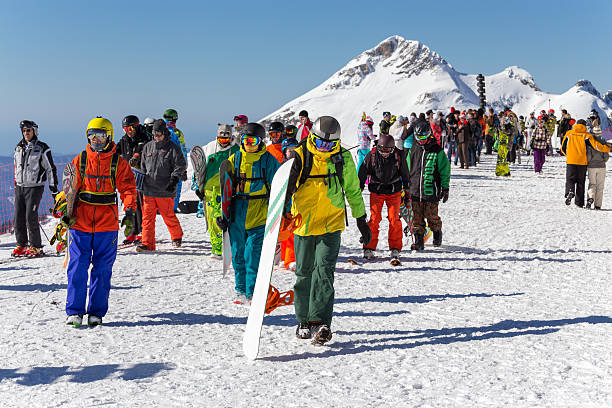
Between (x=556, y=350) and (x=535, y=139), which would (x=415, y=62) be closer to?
(x=535, y=139)

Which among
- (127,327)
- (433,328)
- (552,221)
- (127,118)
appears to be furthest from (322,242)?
(552,221)

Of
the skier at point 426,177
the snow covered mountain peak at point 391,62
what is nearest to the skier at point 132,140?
the skier at point 426,177

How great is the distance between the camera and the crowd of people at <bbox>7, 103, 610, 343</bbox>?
4605mm

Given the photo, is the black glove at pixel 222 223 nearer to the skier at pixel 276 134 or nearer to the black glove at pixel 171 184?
the skier at pixel 276 134

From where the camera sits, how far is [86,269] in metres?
5.09

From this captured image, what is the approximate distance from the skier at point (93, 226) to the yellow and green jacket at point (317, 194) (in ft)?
5.61

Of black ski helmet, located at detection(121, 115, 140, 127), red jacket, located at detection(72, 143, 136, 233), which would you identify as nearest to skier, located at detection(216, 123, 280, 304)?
red jacket, located at detection(72, 143, 136, 233)

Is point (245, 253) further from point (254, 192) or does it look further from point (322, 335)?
point (322, 335)

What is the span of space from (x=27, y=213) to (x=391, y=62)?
17963 centimetres

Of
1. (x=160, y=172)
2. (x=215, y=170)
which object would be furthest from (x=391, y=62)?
(x=215, y=170)

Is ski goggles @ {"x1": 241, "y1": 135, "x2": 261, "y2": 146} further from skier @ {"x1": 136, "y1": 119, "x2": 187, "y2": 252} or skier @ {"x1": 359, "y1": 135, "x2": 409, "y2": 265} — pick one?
skier @ {"x1": 136, "y1": 119, "x2": 187, "y2": 252}

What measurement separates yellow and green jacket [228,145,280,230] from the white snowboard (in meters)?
1.18

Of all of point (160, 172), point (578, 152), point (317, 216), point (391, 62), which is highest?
point (391, 62)

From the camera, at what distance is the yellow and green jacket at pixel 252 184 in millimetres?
5781
